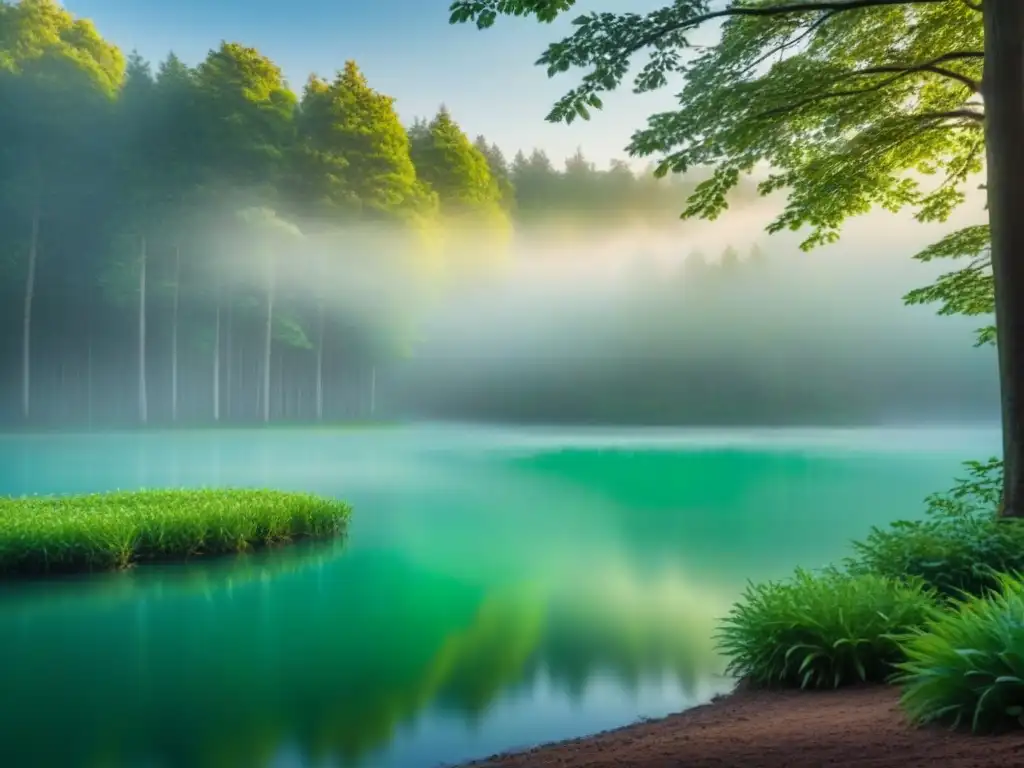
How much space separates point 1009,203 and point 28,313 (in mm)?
30907

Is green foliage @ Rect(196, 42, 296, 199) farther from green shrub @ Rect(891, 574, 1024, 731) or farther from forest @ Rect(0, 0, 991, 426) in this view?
green shrub @ Rect(891, 574, 1024, 731)

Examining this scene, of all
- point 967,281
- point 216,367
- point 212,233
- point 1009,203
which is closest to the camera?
point 1009,203

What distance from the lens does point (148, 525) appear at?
1084 cm

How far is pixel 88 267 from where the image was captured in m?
33.4

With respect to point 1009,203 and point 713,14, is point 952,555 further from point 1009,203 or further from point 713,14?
point 713,14

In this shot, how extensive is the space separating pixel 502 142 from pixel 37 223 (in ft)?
131

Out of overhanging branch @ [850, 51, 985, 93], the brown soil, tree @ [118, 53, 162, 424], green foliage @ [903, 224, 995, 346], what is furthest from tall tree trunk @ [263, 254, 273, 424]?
the brown soil

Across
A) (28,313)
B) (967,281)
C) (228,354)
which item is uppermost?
(28,313)

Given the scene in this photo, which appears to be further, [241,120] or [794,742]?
[241,120]

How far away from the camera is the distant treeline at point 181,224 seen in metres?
33.1

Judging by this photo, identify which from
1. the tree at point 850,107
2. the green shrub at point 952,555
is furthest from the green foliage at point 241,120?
the green shrub at point 952,555

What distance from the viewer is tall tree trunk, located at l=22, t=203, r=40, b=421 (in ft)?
99.6

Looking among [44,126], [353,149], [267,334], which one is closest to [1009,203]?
[267,334]

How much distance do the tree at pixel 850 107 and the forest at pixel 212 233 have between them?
27142 mm
